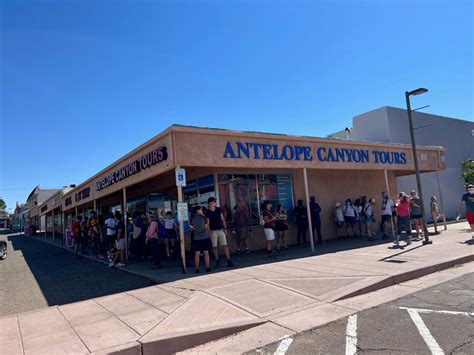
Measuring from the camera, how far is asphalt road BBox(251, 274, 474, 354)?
13.4 feet

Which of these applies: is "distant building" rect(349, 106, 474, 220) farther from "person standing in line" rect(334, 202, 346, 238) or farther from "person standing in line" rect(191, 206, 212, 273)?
"person standing in line" rect(191, 206, 212, 273)

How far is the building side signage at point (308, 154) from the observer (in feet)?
35.6

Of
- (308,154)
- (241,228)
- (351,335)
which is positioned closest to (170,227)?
(241,228)

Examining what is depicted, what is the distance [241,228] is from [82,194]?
12229 mm

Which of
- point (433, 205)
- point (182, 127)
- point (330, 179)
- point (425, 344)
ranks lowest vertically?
point (425, 344)

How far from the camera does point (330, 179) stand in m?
15.8

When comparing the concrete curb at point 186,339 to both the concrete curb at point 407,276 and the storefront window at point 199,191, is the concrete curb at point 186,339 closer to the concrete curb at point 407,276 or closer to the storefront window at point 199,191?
the concrete curb at point 407,276

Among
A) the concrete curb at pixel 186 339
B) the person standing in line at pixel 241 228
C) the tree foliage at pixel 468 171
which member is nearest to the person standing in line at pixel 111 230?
the person standing in line at pixel 241 228

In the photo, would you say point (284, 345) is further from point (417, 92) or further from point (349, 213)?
point (349, 213)

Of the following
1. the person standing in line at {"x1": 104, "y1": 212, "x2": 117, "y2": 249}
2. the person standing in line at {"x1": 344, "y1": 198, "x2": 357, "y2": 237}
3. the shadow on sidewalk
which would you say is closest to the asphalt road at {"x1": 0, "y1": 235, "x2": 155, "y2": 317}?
the shadow on sidewalk

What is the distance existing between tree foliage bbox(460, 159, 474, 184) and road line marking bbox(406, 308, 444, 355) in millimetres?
23168

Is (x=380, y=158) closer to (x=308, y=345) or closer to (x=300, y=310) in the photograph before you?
(x=300, y=310)

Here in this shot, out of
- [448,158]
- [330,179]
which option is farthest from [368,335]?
[448,158]

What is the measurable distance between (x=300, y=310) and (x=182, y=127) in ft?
18.8
